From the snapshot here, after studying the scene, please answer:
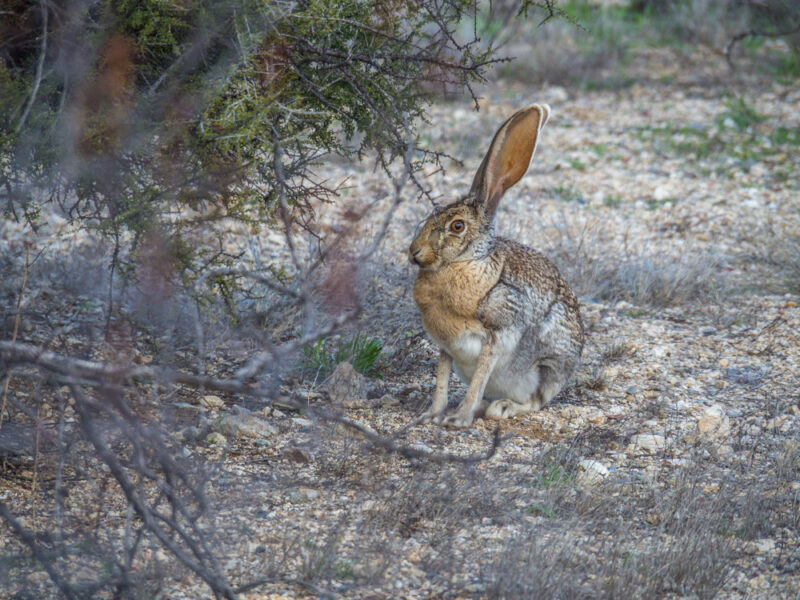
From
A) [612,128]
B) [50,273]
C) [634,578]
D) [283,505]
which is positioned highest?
[612,128]

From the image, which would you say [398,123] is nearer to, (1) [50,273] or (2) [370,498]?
(2) [370,498]

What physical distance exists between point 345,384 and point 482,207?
1.15 metres

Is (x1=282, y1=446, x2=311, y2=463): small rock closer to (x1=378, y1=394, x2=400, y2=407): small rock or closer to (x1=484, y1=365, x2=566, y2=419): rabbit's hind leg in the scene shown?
(x1=378, y1=394, x2=400, y2=407): small rock

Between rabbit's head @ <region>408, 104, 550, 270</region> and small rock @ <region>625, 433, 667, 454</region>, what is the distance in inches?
45.3

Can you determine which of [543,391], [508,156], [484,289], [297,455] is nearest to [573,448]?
[543,391]

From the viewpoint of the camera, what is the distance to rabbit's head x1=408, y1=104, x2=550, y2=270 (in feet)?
15.1

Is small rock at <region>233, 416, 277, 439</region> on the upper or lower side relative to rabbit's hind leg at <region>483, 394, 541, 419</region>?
lower

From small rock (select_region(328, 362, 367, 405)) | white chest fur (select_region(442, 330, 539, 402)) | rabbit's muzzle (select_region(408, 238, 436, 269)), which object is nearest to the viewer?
rabbit's muzzle (select_region(408, 238, 436, 269))

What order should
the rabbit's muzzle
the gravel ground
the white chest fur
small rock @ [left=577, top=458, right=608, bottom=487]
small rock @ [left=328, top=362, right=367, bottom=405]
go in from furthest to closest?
small rock @ [left=328, top=362, right=367, bottom=405] < the white chest fur < the rabbit's muzzle < small rock @ [left=577, top=458, right=608, bottom=487] < the gravel ground

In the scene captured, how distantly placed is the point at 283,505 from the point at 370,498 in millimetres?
341

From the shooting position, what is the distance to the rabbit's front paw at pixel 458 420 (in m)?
4.77

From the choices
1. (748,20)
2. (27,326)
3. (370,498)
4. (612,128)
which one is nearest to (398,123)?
(370,498)

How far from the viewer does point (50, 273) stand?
602cm

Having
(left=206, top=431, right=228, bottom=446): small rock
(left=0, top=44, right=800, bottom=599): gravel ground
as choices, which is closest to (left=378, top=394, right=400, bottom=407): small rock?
(left=0, top=44, right=800, bottom=599): gravel ground
